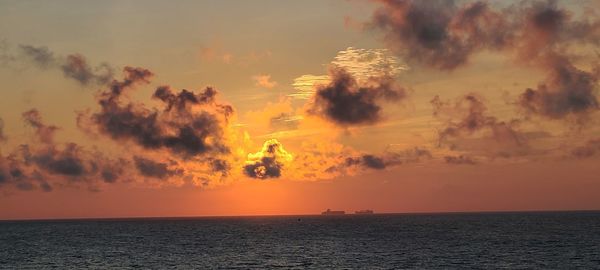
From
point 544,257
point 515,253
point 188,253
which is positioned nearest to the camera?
point 544,257

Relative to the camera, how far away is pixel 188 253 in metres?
144

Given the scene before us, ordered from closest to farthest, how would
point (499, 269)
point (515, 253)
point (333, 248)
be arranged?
point (499, 269) < point (515, 253) < point (333, 248)

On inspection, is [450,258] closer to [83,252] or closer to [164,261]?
[164,261]

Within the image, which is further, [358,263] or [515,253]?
[515,253]

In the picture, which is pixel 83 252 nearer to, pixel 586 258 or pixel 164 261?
pixel 164 261

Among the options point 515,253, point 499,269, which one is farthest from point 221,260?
point 515,253

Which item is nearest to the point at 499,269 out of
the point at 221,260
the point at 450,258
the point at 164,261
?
the point at 450,258

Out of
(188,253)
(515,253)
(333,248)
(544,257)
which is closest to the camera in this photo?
(544,257)

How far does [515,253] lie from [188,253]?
72452 mm

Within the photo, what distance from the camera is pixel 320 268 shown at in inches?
4257

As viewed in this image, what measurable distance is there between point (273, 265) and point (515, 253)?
2090 inches

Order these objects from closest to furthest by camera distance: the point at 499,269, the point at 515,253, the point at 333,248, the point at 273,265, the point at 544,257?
the point at 499,269 < the point at 273,265 < the point at 544,257 < the point at 515,253 < the point at 333,248

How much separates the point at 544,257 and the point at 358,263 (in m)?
37.8

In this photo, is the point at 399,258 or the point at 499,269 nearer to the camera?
the point at 499,269
